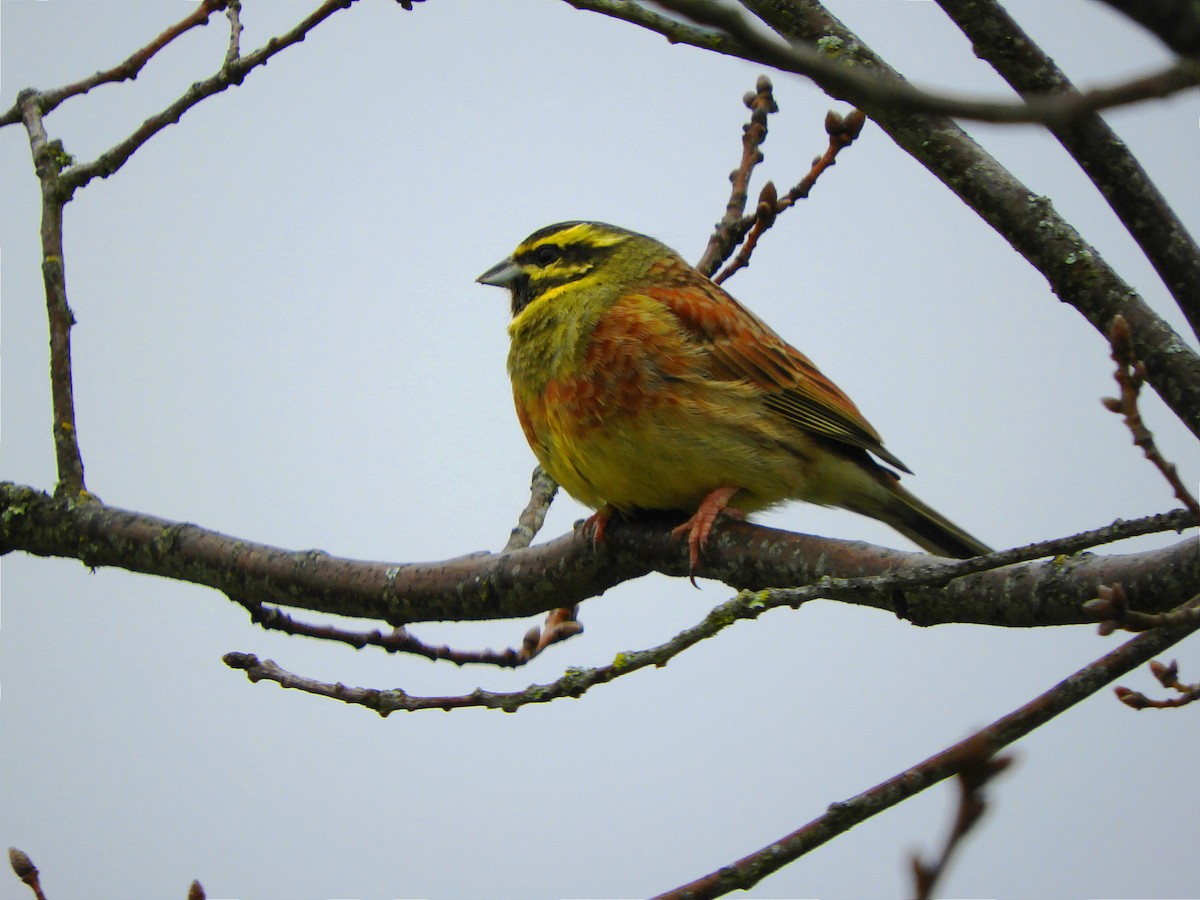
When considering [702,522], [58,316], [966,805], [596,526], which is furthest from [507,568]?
[966,805]

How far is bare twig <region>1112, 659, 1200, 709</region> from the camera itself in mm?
2973

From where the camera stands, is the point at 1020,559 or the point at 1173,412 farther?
the point at 1173,412

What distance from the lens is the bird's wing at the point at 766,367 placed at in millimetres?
4941

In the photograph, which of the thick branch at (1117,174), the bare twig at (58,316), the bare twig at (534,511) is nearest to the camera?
the thick branch at (1117,174)

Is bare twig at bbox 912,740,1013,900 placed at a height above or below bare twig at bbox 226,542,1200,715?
below

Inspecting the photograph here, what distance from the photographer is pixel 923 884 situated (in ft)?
5.05

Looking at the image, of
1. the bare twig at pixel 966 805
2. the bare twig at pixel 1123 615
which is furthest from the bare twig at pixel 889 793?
the bare twig at pixel 966 805

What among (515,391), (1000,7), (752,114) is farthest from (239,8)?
(1000,7)

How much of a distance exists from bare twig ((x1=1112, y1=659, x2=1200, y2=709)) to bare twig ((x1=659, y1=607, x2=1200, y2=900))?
0.48 meters

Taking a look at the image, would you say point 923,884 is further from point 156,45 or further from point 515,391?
point 156,45

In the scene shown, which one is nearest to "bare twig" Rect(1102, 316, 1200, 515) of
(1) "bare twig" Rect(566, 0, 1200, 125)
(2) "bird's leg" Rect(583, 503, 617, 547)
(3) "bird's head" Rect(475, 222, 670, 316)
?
(1) "bare twig" Rect(566, 0, 1200, 125)

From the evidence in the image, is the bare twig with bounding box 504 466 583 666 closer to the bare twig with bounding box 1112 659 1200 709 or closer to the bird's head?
the bird's head

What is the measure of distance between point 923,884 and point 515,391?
140 inches

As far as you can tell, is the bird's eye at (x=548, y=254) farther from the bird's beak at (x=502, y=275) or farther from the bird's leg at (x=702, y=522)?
the bird's leg at (x=702, y=522)
